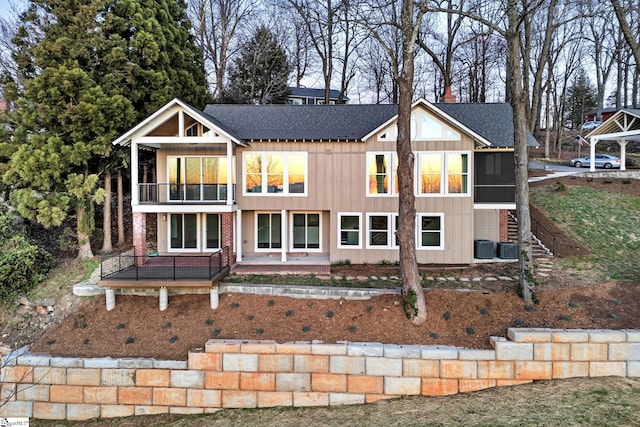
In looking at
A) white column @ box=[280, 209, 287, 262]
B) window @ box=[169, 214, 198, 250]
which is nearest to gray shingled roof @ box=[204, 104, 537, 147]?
white column @ box=[280, 209, 287, 262]

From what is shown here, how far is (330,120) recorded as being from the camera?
15.2 m

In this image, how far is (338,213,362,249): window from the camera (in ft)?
45.6

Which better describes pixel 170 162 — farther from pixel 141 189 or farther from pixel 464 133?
pixel 464 133

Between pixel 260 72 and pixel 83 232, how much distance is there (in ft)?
60.8

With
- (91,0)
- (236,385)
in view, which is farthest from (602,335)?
(91,0)

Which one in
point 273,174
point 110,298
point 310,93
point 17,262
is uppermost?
point 310,93

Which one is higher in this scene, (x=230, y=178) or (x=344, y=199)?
(x=230, y=178)

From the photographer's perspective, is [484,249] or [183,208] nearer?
[183,208]

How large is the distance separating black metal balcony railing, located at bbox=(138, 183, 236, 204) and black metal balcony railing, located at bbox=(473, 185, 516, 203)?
9849mm

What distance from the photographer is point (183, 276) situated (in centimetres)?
1026

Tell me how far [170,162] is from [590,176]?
22725 millimetres

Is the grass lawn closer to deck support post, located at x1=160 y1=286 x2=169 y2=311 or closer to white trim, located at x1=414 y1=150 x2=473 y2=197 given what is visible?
white trim, located at x1=414 y1=150 x2=473 y2=197

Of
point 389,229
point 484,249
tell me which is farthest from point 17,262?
point 484,249

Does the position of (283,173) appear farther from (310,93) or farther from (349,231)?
(310,93)
